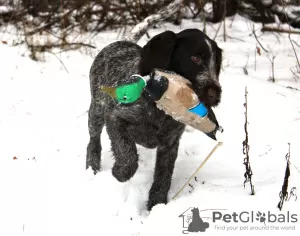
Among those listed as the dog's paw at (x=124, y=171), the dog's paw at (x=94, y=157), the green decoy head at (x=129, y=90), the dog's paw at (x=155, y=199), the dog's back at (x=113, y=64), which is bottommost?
the dog's paw at (x=155, y=199)

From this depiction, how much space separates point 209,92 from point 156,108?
48 centimetres

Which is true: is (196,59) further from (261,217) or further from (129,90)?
(261,217)

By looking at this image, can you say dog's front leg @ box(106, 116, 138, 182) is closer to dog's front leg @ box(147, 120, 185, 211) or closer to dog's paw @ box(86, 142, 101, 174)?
dog's front leg @ box(147, 120, 185, 211)

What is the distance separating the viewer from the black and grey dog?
3.36 metres

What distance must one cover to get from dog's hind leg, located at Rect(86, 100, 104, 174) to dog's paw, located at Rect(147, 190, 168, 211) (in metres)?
0.86

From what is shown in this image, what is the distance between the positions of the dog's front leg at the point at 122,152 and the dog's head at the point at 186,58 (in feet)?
1.64

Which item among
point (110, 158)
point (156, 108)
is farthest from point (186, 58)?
point (110, 158)

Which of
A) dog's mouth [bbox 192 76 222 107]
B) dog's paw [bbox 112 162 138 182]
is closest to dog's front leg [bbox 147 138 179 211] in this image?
dog's paw [bbox 112 162 138 182]

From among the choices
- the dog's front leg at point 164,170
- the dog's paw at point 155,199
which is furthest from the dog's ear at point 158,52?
the dog's paw at point 155,199

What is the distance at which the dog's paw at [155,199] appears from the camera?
3.68 meters

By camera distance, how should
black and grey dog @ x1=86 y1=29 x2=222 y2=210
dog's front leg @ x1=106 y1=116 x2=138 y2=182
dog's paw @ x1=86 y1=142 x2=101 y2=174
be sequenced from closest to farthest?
1. black and grey dog @ x1=86 y1=29 x2=222 y2=210
2. dog's front leg @ x1=106 y1=116 x2=138 y2=182
3. dog's paw @ x1=86 y1=142 x2=101 y2=174

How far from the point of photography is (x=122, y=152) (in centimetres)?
358

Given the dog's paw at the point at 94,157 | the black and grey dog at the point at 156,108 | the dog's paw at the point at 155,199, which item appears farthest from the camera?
the dog's paw at the point at 94,157

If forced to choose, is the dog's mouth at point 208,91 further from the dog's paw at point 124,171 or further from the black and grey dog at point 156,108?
the dog's paw at point 124,171
